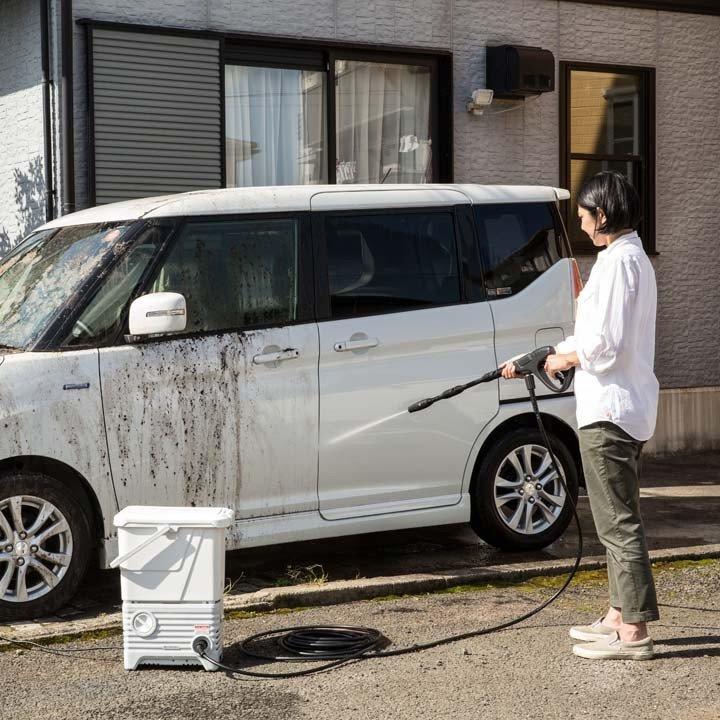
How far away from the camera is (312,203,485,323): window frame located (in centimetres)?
728

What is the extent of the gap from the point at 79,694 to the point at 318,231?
120 inches

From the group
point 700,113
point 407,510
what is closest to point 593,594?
point 407,510

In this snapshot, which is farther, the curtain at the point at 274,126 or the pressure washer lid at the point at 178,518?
the curtain at the point at 274,126

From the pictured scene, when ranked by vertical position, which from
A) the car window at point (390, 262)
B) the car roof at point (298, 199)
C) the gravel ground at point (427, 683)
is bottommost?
the gravel ground at point (427, 683)

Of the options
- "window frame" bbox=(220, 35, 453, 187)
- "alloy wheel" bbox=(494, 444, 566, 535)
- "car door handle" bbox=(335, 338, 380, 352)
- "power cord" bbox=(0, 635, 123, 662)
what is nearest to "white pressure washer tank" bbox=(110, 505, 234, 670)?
"power cord" bbox=(0, 635, 123, 662)

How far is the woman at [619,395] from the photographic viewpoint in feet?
18.1

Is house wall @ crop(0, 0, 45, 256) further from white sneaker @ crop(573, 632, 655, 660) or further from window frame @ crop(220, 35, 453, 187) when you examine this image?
white sneaker @ crop(573, 632, 655, 660)

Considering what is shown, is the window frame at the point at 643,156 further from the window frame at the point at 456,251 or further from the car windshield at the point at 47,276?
the car windshield at the point at 47,276

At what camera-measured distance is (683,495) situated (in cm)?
1034

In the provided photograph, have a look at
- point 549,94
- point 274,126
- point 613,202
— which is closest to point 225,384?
point 613,202

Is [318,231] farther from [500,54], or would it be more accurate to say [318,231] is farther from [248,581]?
[500,54]

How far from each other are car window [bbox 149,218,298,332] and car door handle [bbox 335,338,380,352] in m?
0.29

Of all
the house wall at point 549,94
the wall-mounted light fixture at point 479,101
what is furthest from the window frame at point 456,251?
the wall-mounted light fixture at point 479,101

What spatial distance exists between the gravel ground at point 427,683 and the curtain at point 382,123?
6187mm
